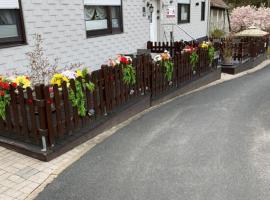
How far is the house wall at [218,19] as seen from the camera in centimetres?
2530

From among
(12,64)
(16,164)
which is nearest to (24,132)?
(16,164)

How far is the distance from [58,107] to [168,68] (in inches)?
165

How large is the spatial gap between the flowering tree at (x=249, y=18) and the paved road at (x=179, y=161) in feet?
86.2

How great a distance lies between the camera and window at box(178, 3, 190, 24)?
54.0 feet

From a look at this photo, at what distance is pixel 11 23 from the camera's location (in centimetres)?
722

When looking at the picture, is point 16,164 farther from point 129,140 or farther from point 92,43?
point 92,43

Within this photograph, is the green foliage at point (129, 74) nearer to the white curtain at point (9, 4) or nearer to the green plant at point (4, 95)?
the green plant at point (4, 95)

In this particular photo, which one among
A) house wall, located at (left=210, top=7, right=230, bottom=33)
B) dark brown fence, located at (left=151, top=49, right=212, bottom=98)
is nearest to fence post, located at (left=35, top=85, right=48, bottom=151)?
dark brown fence, located at (left=151, top=49, right=212, bottom=98)

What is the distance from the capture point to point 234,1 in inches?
1670

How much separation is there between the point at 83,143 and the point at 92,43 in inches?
198

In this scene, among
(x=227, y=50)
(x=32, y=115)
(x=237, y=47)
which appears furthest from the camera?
(x=237, y=47)

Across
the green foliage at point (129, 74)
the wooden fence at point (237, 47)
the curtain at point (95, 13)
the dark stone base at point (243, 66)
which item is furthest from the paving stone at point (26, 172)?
the dark stone base at point (243, 66)

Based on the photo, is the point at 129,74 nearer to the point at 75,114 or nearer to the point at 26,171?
the point at 75,114

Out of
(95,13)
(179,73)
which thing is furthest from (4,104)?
(95,13)
